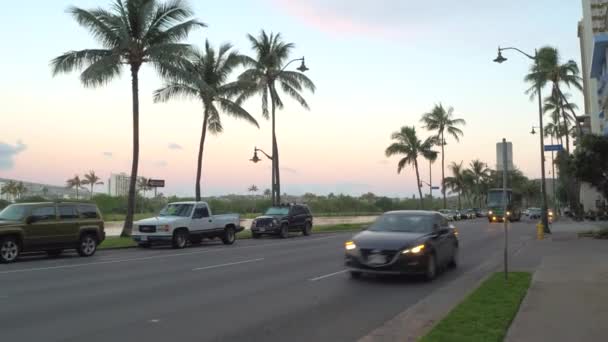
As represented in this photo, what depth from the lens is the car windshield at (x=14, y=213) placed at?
16.9 metres

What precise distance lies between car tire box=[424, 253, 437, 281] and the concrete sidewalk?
2.06 m

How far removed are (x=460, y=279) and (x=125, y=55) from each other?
20.0 meters

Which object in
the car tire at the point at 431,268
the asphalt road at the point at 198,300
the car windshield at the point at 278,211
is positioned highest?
the car windshield at the point at 278,211

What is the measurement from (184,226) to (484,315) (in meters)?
16.5

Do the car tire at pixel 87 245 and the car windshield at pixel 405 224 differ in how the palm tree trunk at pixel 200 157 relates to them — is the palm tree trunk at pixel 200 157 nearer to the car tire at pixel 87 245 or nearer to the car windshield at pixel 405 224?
the car tire at pixel 87 245

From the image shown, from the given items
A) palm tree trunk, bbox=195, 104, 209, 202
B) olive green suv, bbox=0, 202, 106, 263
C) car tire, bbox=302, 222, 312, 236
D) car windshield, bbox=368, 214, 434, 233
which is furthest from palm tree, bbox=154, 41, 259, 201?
car windshield, bbox=368, 214, 434, 233

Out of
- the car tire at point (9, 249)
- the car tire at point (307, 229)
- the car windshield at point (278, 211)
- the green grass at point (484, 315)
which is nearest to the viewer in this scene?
the green grass at point (484, 315)

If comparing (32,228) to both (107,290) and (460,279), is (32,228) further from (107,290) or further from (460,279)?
(460,279)

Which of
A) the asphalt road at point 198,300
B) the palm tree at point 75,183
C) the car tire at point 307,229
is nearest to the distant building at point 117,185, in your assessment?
the palm tree at point 75,183

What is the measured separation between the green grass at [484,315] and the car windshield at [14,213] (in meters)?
13.8

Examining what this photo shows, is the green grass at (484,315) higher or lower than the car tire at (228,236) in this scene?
lower

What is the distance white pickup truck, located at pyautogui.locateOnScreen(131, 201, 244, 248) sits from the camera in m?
21.8

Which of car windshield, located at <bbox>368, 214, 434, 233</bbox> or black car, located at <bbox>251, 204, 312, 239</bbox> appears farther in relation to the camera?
black car, located at <bbox>251, 204, 312, 239</bbox>

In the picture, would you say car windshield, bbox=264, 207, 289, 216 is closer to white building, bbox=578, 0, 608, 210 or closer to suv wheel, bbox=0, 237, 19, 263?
white building, bbox=578, 0, 608, 210
